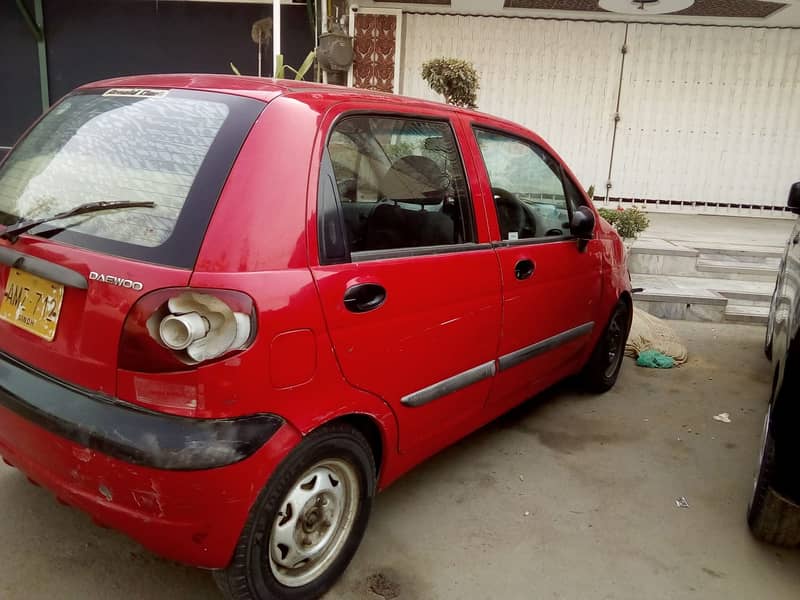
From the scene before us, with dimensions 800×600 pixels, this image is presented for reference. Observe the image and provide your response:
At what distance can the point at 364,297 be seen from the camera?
209 cm

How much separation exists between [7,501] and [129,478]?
1.31m

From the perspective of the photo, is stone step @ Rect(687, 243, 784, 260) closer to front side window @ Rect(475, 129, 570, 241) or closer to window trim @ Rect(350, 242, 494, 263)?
front side window @ Rect(475, 129, 570, 241)

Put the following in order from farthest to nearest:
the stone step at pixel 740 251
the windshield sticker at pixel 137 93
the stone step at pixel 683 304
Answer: the stone step at pixel 740 251 < the stone step at pixel 683 304 < the windshield sticker at pixel 137 93

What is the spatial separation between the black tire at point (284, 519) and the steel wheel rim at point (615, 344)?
2.40m

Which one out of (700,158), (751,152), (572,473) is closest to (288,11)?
(700,158)

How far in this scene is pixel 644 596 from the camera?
7.51 feet

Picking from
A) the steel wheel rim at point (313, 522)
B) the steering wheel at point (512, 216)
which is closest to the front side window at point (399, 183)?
the steering wheel at point (512, 216)

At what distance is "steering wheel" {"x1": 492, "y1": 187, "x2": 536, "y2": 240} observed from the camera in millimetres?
2893

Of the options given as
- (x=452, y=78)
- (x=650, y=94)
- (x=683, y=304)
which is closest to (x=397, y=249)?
(x=683, y=304)

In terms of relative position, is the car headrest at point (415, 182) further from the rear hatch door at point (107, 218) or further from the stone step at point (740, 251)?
the stone step at point (740, 251)

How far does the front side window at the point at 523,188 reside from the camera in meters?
2.93

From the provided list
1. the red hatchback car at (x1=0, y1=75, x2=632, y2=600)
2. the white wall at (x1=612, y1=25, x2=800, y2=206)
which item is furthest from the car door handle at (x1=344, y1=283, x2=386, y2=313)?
the white wall at (x1=612, y1=25, x2=800, y2=206)

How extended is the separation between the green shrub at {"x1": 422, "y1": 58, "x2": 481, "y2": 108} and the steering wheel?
3935 millimetres

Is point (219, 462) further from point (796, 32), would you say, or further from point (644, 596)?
point (796, 32)
